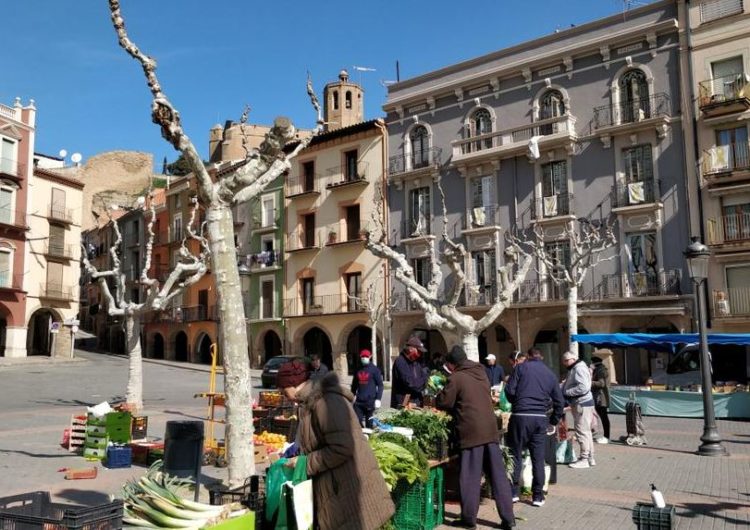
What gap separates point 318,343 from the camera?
40.5 m

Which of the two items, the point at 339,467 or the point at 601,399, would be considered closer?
the point at 339,467

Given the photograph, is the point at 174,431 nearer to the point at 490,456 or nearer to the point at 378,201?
the point at 490,456

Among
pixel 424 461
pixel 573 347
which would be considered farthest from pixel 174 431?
pixel 573 347

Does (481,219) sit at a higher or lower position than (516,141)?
lower

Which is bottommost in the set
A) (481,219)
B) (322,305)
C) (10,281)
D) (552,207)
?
(322,305)

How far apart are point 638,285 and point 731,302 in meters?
3.24

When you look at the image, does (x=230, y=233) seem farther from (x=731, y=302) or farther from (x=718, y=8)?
(x=718, y=8)

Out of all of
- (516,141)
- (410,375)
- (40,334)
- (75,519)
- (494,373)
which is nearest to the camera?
(75,519)

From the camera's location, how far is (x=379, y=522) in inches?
179

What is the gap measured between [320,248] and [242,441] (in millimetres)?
31108

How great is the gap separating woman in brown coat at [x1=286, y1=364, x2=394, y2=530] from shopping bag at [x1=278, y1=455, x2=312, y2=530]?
0.05 m

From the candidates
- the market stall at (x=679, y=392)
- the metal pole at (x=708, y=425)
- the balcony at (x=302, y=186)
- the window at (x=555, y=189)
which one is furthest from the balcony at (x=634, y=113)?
the metal pole at (x=708, y=425)

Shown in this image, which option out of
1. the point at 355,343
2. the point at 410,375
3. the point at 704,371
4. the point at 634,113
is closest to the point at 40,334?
the point at 355,343

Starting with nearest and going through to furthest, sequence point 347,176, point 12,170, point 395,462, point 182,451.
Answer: point 395,462, point 182,451, point 347,176, point 12,170
